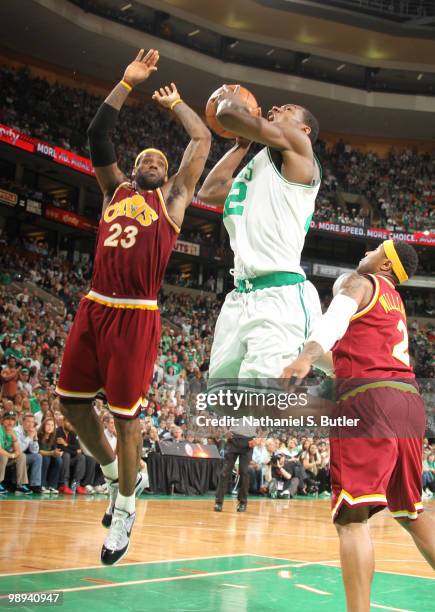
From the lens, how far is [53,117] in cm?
2630

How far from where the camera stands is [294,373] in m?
3.13

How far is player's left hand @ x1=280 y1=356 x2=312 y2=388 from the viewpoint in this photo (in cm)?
312

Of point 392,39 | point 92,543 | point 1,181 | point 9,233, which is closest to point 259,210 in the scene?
point 92,543

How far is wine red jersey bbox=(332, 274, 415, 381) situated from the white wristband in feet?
1.09

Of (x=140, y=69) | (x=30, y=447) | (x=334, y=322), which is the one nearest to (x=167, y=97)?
(x=140, y=69)

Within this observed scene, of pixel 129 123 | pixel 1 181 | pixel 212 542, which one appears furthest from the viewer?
pixel 129 123

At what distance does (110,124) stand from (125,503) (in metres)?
2.21

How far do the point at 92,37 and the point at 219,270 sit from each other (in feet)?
34.4

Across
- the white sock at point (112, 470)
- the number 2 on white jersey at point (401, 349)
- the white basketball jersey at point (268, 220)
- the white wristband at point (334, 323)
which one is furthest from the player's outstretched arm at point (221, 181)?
the white sock at point (112, 470)

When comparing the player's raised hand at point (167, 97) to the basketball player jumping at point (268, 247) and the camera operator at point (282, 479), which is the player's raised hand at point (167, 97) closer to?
the basketball player jumping at point (268, 247)

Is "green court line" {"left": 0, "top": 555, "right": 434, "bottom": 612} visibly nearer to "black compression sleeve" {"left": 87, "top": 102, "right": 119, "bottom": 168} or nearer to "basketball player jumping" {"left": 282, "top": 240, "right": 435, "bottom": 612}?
"basketball player jumping" {"left": 282, "top": 240, "right": 435, "bottom": 612}

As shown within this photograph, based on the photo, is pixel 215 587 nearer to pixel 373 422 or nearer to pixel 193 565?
pixel 193 565

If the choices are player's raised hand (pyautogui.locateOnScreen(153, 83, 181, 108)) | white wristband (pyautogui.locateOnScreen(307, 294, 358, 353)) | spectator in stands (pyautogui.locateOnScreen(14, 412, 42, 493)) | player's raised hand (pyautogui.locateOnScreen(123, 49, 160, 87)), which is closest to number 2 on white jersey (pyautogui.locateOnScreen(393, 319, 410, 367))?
white wristband (pyautogui.locateOnScreen(307, 294, 358, 353))

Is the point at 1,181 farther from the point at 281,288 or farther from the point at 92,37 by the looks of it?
the point at 281,288
